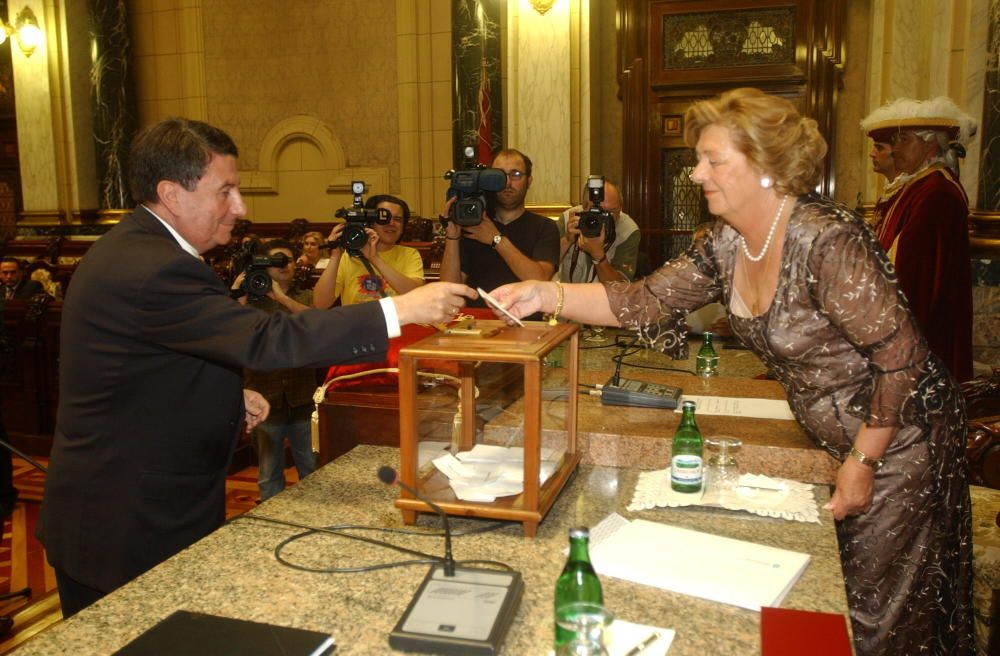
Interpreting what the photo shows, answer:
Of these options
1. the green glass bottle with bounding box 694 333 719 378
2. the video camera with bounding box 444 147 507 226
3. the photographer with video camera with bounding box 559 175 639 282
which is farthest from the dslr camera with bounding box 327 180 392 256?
the green glass bottle with bounding box 694 333 719 378

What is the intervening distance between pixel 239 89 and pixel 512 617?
8332 mm

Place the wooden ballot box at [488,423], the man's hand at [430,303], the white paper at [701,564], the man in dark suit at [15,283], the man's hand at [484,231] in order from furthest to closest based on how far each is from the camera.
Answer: the man in dark suit at [15,283] < the man's hand at [484,231] < the man's hand at [430,303] < the wooden ballot box at [488,423] < the white paper at [701,564]

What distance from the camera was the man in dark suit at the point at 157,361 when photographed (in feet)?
5.79

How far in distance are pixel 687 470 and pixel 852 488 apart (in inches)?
14.8

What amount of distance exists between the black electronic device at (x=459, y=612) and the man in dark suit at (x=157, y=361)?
1.98ft

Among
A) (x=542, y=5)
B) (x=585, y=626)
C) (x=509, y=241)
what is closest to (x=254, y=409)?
(x=585, y=626)

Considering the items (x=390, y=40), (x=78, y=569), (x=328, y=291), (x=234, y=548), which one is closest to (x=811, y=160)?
(x=234, y=548)

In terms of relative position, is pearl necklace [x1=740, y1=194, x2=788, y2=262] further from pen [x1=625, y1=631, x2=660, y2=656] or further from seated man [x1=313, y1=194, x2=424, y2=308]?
seated man [x1=313, y1=194, x2=424, y2=308]

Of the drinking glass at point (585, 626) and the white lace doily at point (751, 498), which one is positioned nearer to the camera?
the drinking glass at point (585, 626)

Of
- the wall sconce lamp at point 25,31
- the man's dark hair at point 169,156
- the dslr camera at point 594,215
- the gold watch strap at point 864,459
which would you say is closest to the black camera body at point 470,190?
the dslr camera at point 594,215

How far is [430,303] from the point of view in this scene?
5.98 ft

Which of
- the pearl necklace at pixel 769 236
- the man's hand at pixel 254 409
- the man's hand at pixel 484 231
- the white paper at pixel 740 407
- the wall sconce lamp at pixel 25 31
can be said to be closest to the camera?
the pearl necklace at pixel 769 236

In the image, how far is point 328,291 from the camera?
3975 mm

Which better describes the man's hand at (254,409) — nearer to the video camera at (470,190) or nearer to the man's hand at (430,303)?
the man's hand at (430,303)
